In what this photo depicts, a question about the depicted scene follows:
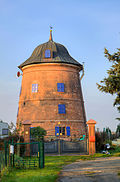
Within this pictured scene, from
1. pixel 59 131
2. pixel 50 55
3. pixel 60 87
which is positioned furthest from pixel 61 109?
pixel 50 55

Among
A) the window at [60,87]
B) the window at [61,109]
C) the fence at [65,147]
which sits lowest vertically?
the fence at [65,147]

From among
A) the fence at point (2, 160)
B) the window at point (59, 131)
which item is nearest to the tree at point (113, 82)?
the fence at point (2, 160)

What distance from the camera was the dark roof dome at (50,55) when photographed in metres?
34.2

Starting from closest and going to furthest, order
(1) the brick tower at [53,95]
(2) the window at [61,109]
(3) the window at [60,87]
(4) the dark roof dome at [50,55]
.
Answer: (1) the brick tower at [53,95]
(2) the window at [61,109]
(3) the window at [60,87]
(4) the dark roof dome at [50,55]

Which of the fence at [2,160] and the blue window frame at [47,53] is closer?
the fence at [2,160]

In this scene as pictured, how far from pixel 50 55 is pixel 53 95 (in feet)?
17.9

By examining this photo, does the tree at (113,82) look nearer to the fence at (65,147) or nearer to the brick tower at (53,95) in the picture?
the fence at (65,147)

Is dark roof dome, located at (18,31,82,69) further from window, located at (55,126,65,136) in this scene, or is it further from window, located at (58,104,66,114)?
window, located at (55,126,65,136)

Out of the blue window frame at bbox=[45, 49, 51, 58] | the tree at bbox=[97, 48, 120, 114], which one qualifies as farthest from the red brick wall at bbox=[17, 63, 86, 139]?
the tree at bbox=[97, 48, 120, 114]

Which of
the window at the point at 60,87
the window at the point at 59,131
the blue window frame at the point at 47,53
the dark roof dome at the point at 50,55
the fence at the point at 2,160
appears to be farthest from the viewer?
the blue window frame at the point at 47,53

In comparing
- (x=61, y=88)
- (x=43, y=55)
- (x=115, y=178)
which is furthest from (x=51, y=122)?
(x=115, y=178)

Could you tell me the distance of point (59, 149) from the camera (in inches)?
956

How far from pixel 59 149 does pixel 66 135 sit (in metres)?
7.98

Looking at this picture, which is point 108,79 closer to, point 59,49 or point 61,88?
point 61,88
